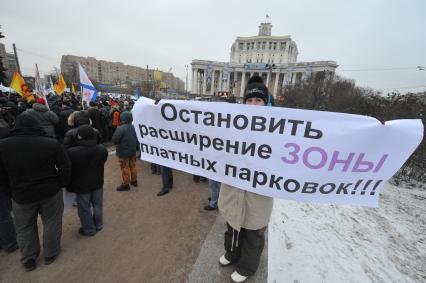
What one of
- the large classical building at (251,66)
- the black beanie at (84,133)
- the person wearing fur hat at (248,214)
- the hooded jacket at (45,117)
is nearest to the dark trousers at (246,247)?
the person wearing fur hat at (248,214)

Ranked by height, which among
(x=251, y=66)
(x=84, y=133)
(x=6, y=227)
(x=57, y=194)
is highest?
(x=251, y=66)

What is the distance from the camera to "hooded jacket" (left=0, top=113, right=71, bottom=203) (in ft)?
7.41

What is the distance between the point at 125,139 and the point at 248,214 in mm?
3495

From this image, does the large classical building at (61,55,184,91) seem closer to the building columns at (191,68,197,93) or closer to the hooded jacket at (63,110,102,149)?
the building columns at (191,68,197,93)

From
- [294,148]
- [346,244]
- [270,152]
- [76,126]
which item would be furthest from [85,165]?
[346,244]

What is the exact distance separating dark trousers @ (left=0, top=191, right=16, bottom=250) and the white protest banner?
8.48 ft

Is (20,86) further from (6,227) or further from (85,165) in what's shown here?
(85,165)

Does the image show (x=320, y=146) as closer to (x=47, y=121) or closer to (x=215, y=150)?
(x=215, y=150)

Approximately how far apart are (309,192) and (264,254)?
145 cm

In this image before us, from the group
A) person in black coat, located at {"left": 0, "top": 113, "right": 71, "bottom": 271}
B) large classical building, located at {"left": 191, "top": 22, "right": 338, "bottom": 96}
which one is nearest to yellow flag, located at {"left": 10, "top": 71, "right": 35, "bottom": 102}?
person in black coat, located at {"left": 0, "top": 113, "right": 71, "bottom": 271}

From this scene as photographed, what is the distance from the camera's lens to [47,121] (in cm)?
499

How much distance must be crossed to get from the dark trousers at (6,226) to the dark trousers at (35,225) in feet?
1.49

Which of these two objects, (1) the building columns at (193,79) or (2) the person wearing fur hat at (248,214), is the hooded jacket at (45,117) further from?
(1) the building columns at (193,79)

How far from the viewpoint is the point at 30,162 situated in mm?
2314
